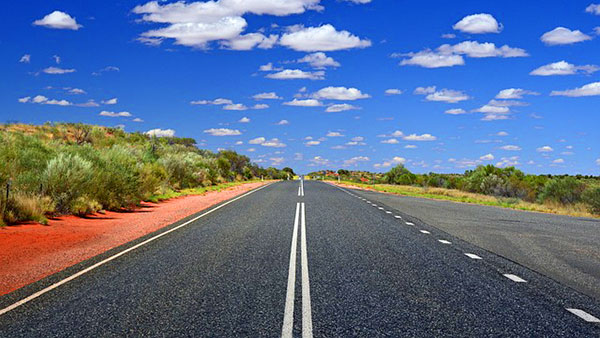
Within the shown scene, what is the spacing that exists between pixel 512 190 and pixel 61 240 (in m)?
46.4

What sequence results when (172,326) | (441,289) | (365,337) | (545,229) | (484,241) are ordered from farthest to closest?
(545,229) < (484,241) < (441,289) < (172,326) < (365,337)

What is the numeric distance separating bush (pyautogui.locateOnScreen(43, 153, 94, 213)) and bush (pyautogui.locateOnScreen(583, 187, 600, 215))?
25.0 meters

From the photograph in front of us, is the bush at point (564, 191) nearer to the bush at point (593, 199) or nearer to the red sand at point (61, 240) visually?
the bush at point (593, 199)

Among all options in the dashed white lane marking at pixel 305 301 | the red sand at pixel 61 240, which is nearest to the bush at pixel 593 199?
the red sand at pixel 61 240

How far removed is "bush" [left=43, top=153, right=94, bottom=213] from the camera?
17.3 metres

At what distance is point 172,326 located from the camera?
5352 millimetres

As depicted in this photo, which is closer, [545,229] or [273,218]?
[545,229]

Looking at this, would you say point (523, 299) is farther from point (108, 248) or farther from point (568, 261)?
point (108, 248)

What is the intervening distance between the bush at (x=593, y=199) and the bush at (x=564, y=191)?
9.72 ft

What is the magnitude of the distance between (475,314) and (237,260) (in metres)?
4.51

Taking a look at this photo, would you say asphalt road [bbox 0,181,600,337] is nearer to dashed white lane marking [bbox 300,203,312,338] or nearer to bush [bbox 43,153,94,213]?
dashed white lane marking [bbox 300,203,312,338]

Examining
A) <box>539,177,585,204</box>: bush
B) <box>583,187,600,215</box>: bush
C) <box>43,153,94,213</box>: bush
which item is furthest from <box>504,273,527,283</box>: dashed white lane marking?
<box>539,177,585,204</box>: bush

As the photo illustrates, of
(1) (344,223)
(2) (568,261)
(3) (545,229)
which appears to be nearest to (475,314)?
(2) (568,261)

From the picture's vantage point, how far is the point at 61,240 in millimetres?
12211
